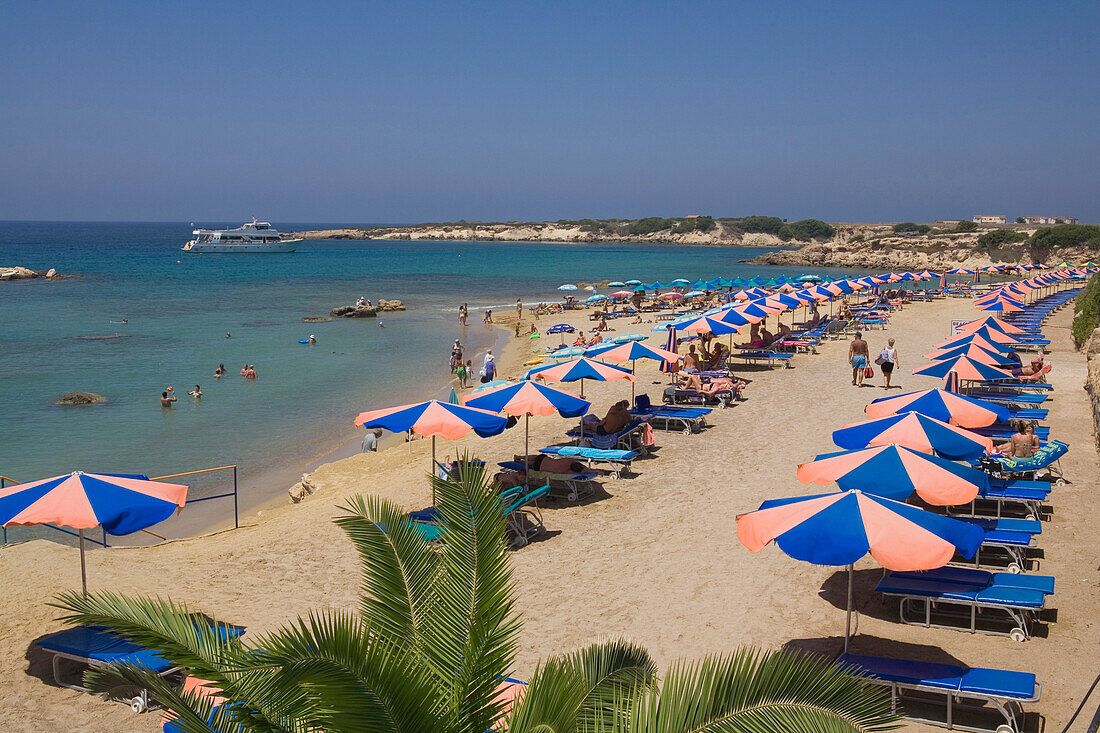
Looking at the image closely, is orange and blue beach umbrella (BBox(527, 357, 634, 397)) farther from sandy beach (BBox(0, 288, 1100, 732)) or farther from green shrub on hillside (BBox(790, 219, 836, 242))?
green shrub on hillside (BBox(790, 219, 836, 242))

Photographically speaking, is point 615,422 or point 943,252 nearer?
point 615,422

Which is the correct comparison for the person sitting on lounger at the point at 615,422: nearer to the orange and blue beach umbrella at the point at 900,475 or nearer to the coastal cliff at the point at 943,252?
the orange and blue beach umbrella at the point at 900,475

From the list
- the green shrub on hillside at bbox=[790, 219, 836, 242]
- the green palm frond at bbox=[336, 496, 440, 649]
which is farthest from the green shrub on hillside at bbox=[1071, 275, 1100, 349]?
the green shrub on hillside at bbox=[790, 219, 836, 242]

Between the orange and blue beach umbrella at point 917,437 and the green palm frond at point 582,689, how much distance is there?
17.1 ft

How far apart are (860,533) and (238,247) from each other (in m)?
110

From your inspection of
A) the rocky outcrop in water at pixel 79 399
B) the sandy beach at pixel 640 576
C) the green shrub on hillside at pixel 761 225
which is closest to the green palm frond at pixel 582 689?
the sandy beach at pixel 640 576

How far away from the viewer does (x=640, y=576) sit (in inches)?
328

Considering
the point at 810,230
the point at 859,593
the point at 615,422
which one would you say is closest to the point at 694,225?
the point at 810,230

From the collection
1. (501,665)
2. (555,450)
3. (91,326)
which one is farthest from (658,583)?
(91,326)

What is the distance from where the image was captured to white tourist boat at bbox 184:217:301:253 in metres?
104

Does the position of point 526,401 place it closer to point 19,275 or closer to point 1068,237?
point 19,275

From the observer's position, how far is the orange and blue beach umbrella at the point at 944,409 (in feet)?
31.4

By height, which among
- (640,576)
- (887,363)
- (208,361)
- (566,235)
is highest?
(566,235)

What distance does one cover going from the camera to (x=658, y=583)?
8.12 meters
